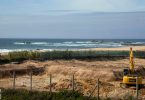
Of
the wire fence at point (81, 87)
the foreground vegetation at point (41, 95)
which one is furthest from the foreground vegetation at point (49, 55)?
the foreground vegetation at point (41, 95)

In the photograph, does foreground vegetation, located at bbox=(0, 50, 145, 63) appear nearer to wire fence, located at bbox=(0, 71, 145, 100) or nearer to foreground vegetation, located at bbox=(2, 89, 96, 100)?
wire fence, located at bbox=(0, 71, 145, 100)

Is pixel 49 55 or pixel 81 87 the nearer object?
pixel 81 87

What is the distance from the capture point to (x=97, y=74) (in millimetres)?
41094

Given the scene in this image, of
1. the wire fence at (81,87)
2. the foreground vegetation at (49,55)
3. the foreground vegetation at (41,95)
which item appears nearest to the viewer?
the foreground vegetation at (41,95)

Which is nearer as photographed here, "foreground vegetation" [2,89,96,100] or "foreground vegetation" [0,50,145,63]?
"foreground vegetation" [2,89,96,100]

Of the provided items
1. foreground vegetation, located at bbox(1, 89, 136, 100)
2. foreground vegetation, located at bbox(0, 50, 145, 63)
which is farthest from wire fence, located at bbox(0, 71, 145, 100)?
foreground vegetation, located at bbox(0, 50, 145, 63)

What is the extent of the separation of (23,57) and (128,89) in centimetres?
2338

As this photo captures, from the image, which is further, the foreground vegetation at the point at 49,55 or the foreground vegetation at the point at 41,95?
the foreground vegetation at the point at 49,55

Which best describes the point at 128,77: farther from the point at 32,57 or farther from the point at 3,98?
the point at 32,57

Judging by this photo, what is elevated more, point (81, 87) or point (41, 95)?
point (41, 95)

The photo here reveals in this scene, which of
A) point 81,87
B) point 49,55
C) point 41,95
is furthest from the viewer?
point 49,55

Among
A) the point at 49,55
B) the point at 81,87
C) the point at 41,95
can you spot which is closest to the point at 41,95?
the point at 41,95

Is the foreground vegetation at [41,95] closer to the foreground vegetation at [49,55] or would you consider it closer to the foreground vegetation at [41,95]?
the foreground vegetation at [41,95]

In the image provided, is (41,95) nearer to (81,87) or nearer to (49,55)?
(81,87)
